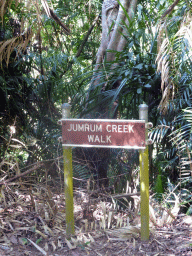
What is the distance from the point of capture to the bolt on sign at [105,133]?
2.42 meters

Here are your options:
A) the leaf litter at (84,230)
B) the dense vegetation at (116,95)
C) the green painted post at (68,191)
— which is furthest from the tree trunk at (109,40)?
the green painted post at (68,191)

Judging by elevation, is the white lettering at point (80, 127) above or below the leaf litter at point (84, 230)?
above

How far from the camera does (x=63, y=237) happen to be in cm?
268

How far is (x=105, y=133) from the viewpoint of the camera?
2.49 metres

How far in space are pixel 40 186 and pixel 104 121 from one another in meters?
1.17

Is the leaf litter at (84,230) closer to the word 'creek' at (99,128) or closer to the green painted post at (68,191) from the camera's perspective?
the green painted post at (68,191)

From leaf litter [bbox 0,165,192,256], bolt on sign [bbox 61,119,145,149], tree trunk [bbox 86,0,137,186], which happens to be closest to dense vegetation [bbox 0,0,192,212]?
tree trunk [bbox 86,0,137,186]

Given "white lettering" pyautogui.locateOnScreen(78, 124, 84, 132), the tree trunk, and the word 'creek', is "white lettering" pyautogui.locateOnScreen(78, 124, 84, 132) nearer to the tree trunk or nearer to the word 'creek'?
the word 'creek'

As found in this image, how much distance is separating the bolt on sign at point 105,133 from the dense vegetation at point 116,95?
50 cm

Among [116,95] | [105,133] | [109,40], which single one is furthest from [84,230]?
[109,40]

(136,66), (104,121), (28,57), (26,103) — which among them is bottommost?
(104,121)

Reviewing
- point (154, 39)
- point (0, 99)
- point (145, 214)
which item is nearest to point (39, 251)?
point (145, 214)

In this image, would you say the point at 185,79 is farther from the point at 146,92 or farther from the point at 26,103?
the point at 26,103

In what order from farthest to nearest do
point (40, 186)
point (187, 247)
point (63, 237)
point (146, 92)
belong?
point (146, 92) < point (40, 186) < point (63, 237) < point (187, 247)
